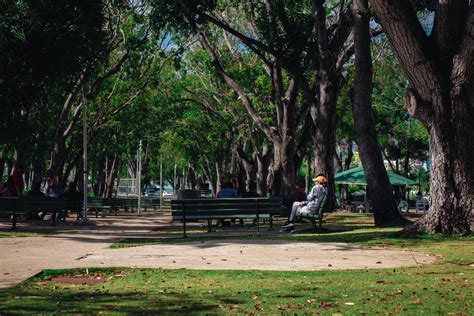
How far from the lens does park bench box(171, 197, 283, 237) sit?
58.2 ft

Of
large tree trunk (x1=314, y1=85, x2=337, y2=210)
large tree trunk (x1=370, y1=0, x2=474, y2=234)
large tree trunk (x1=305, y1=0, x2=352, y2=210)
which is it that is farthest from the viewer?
large tree trunk (x1=314, y1=85, x2=337, y2=210)

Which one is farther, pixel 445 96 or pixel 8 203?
pixel 8 203

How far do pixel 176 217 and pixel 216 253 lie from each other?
16.5 ft

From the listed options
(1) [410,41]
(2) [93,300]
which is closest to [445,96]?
(1) [410,41]

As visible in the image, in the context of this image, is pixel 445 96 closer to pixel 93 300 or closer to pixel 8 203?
pixel 93 300

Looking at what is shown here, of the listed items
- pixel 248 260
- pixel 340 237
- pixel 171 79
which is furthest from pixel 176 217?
pixel 171 79

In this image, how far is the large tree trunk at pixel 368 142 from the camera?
63.6 feet

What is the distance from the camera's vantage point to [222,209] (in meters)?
18.0

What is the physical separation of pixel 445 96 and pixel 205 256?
17.7ft

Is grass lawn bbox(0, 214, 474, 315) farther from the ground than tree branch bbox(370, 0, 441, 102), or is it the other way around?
tree branch bbox(370, 0, 441, 102)

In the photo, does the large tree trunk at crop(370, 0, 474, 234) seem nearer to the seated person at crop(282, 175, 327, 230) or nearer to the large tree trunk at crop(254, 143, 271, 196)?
the seated person at crop(282, 175, 327, 230)


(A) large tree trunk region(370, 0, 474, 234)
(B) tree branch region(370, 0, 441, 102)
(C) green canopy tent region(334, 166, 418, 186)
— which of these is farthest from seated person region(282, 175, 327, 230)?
(C) green canopy tent region(334, 166, 418, 186)

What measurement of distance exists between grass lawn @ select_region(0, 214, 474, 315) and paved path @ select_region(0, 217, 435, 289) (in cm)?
64

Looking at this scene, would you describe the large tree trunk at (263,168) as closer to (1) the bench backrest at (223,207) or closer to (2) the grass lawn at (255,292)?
(1) the bench backrest at (223,207)
